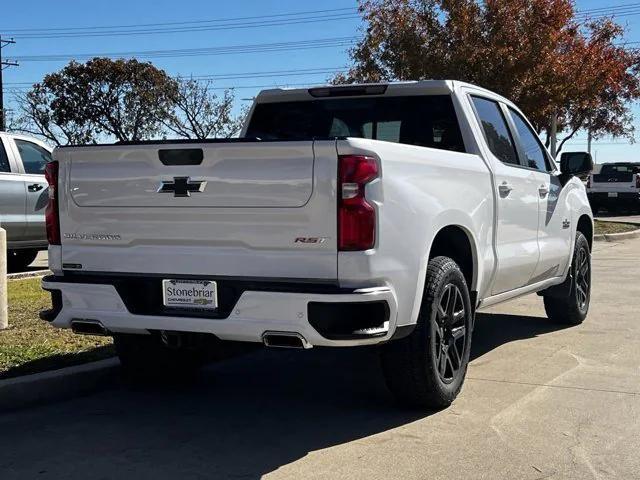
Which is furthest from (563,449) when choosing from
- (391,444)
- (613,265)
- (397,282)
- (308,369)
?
(613,265)

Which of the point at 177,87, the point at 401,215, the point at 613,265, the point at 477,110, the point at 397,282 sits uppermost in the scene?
the point at 177,87

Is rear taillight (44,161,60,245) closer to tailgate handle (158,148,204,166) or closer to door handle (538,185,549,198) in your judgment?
tailgate handle (158,148,204,166)

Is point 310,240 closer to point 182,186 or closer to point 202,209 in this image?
point 202,209

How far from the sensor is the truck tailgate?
4.00 m

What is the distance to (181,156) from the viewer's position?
4.25m

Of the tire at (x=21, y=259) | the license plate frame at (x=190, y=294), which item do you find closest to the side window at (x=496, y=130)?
the license plate frame at (x=190, y=294)

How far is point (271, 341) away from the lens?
416cm

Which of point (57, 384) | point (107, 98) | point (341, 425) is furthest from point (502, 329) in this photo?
point (107, 98)

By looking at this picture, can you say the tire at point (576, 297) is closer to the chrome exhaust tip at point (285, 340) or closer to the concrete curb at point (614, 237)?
the chrome exhaust tip at point (285, 340)

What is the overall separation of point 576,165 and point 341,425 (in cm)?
391

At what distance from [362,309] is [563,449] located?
53.6 inches

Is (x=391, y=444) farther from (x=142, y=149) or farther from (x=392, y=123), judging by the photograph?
(x=392, y=123)

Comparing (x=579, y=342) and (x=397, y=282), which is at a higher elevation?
(x=397, y=282)

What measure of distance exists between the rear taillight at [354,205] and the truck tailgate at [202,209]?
4 centimetres
